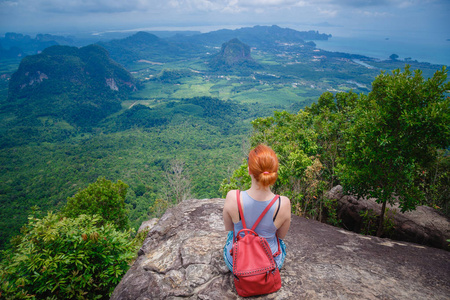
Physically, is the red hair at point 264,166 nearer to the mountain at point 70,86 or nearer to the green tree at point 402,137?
the green tree at point 402,137

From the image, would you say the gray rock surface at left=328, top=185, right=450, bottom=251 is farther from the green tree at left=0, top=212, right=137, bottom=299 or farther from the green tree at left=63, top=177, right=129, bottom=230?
the green tree at left=63, top=177, right=129, bottom=230

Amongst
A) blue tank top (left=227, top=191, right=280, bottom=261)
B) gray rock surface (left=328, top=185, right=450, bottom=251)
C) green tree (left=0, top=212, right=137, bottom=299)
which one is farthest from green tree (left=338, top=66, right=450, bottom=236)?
green tree (left=0, top=212, right=137, bottom=299)

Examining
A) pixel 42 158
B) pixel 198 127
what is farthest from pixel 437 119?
pixel 198 127

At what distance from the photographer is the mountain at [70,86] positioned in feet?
383

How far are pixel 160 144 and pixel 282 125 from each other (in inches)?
2862

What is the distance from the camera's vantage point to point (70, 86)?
145875 millimetres

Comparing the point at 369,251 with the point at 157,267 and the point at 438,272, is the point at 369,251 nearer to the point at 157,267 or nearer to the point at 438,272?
the point at 438,272

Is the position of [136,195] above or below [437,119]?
below

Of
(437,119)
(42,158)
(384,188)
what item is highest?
(437,119)

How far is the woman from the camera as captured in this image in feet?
8.64

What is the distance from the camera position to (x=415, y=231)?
820cm

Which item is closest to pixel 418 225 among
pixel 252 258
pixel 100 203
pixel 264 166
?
pixel 252 258

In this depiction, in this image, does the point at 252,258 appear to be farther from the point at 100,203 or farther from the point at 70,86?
the point at 70,86

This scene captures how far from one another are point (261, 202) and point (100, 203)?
16.5 m
